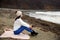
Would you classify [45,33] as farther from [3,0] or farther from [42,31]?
[3,0]

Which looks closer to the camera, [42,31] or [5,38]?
[5,38]

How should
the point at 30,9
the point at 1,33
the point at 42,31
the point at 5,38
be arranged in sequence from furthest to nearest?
the point at 30,9
the point at 42,31
the point at 1,33
the point at 5,38

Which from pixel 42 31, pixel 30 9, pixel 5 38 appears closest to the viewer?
pixel 5 38

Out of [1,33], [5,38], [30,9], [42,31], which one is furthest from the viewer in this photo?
[30,9]

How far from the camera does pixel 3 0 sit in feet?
20.2

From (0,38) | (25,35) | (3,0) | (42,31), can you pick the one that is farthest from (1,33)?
(3,0)

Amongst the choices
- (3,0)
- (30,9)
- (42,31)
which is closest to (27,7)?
(30,9)

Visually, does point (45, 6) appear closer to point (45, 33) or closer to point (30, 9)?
point (30, 9)

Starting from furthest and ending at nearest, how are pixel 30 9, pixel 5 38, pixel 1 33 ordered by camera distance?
pixel 30 9 → pixel 1 33 → pixel 5 38

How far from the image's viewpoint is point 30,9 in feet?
19.0

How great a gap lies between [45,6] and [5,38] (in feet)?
11.1

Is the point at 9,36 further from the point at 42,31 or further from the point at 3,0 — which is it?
the point at 3,0

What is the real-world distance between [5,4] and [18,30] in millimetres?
3415

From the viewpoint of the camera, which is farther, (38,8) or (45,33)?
(38,8)
